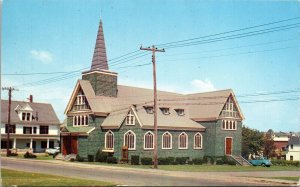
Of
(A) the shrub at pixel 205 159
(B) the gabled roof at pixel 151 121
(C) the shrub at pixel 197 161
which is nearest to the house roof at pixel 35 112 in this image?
(B) the gabled roof at pixel 151 121

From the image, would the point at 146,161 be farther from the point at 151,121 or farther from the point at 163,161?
the point at 151,121

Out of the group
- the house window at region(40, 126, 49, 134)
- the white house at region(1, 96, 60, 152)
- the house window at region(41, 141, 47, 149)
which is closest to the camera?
the white house at region(1, 96, 60, 152)

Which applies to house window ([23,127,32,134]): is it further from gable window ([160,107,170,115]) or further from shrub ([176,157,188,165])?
shrub ([176,157,188,165])

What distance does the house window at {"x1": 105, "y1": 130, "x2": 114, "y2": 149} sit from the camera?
49.8m

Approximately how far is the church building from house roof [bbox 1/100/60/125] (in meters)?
23.8

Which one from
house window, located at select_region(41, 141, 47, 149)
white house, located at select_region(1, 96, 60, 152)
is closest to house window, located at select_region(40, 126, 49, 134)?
white house, located at select_region(1, 96, 60, 152)

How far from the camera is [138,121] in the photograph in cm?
4716

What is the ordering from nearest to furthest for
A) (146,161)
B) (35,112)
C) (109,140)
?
(146,161) < (109,140) < (35,112)

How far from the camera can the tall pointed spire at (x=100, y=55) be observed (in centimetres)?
5478

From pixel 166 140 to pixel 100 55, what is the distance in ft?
49.3

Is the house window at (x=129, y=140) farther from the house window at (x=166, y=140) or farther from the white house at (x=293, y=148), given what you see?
the white house at (x=293, y=148)

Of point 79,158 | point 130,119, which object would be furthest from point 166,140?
point 79,158

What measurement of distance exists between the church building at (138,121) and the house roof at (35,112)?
23.8m

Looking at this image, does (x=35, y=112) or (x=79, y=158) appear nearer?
(x=79, y=158)
